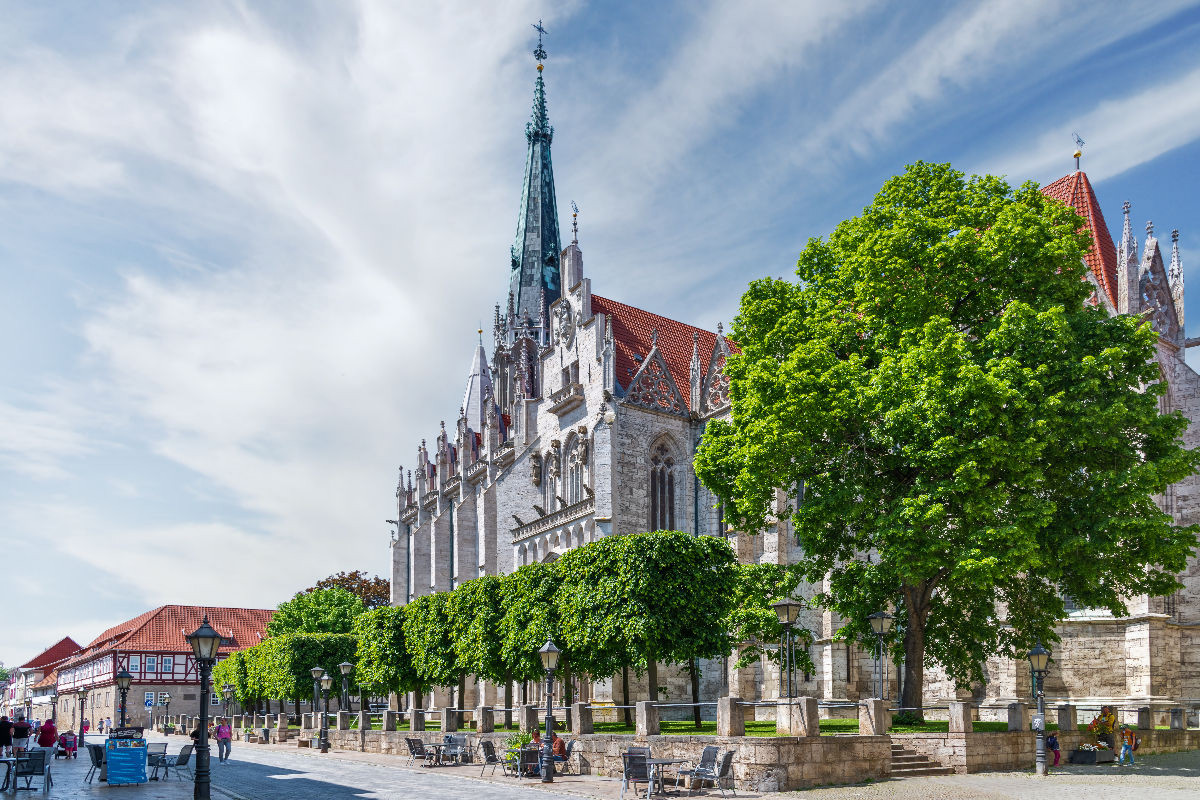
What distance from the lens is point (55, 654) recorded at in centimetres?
13025

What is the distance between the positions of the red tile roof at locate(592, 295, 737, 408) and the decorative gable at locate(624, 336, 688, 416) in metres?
0.57

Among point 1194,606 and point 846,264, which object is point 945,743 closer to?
point 846,264

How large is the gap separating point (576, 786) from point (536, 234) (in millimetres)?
52461

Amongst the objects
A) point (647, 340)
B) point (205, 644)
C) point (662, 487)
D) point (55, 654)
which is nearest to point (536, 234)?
point (647, 340)

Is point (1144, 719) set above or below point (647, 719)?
below

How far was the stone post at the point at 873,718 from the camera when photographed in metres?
21.9

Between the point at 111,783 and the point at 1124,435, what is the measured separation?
76.5ft

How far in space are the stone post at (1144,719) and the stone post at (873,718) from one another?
30.6 ft

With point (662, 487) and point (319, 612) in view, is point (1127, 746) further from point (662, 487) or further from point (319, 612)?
point (319, 612)

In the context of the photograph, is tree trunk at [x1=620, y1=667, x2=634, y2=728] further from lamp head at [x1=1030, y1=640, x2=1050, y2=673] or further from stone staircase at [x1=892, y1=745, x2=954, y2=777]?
lamp head at [x1=1030, y1=640, x2=1050, y2=673]

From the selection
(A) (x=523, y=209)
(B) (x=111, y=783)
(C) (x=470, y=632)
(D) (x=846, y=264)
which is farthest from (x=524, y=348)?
(B) (x=111, y=783)

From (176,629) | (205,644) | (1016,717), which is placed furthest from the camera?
(176,629)

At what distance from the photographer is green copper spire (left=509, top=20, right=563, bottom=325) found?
68.8 m

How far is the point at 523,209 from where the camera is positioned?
71938mm
